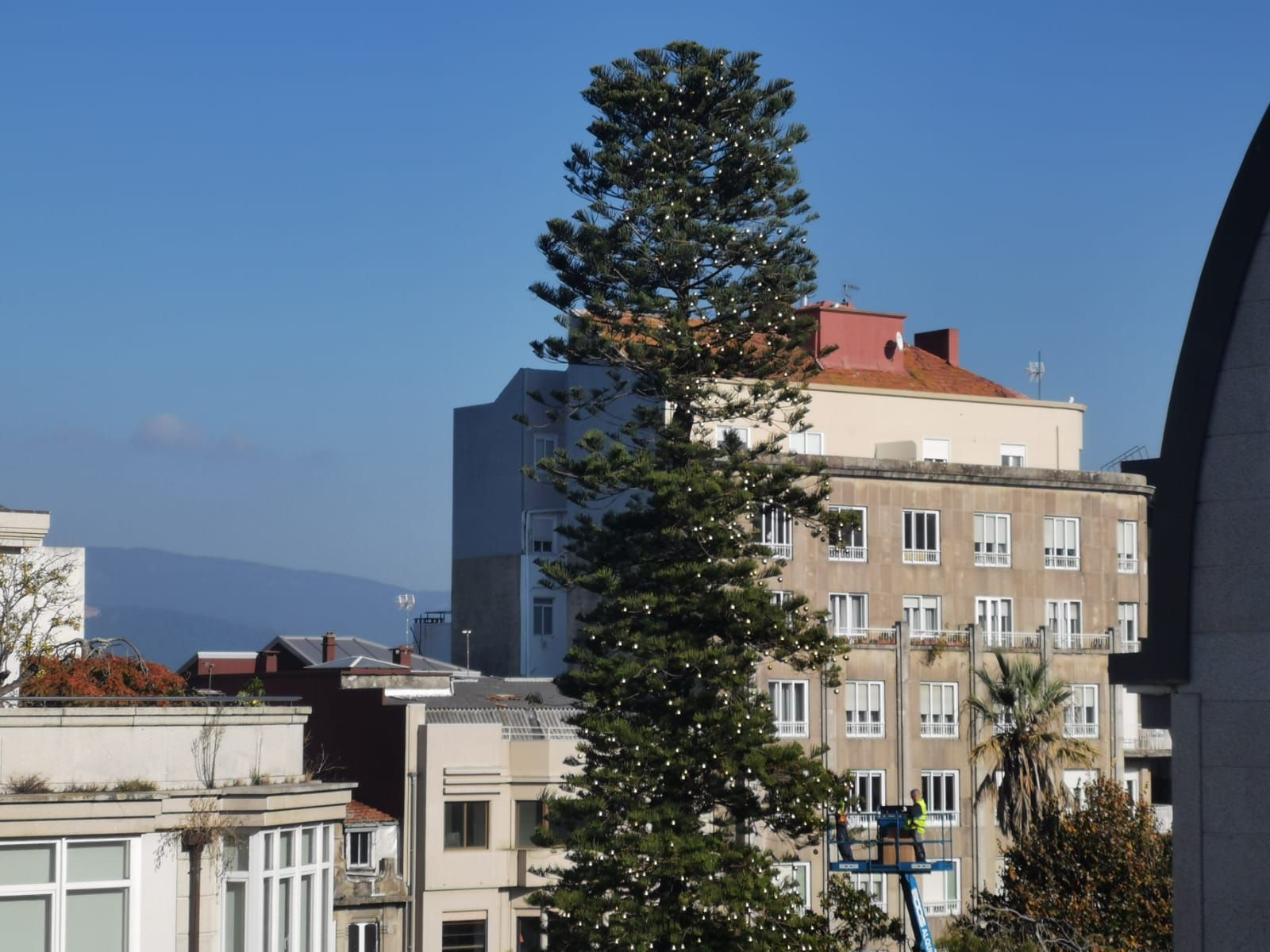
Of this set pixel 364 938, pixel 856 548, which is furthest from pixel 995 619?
pixel 364 938

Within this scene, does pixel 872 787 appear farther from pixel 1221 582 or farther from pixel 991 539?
pixel 1221 582

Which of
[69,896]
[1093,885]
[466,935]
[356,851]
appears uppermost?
[69,896]

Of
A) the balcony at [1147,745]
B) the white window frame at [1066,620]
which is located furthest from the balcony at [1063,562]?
the balcony at [1147,745]

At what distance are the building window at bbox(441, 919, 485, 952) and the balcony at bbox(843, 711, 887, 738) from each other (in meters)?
10.0

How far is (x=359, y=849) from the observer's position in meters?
40.2

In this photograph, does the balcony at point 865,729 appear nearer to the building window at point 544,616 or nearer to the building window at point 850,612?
the building window at point 850,612

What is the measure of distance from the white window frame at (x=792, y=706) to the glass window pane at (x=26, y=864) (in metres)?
29.3

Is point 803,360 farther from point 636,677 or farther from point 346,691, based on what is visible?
point 346,691

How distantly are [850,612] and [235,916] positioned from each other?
97.8 ft

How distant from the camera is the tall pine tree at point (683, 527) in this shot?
92.8 feet

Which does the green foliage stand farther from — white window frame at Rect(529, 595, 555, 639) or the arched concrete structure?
white window frame at Rect(529, 595, 555, 639)

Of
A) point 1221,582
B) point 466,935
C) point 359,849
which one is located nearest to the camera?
point 1221,582

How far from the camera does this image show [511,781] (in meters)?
41.2

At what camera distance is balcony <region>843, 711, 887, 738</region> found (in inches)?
1794
